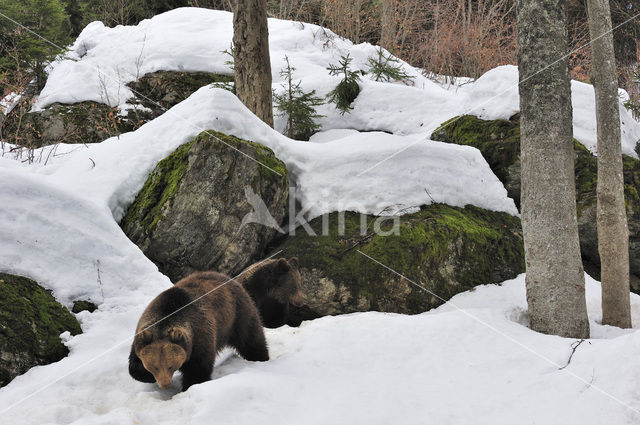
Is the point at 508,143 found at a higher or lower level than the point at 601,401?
higher

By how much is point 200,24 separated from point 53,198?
11657 millimetres

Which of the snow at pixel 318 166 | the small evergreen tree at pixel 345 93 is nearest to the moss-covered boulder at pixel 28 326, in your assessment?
the snow at pixel 318 166

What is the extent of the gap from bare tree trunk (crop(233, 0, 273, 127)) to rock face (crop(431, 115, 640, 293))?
3.81 m

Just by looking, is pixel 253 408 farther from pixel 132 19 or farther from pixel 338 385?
pixel 132 19

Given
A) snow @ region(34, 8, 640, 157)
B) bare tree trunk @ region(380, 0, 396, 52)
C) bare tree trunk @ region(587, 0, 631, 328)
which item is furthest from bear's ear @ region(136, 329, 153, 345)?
bare tree trunk @ region(380, 0, 396, 52)

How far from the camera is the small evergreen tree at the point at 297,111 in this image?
9.80m

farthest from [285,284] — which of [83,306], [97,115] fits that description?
[97,115]

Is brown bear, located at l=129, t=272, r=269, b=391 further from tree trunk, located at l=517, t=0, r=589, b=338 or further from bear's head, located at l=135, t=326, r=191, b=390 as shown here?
tree trunk, located at l=517, t=0, r=589, b=338

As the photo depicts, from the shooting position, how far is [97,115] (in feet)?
35.4

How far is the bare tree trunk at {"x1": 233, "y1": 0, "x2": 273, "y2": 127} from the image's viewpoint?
27.0ft

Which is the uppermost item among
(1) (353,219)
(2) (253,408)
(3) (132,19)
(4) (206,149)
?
(3) (132,19)

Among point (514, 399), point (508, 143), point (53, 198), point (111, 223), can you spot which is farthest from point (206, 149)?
point (508, 143)

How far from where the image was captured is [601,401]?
116 inches

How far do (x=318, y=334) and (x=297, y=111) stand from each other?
662 centimetres
